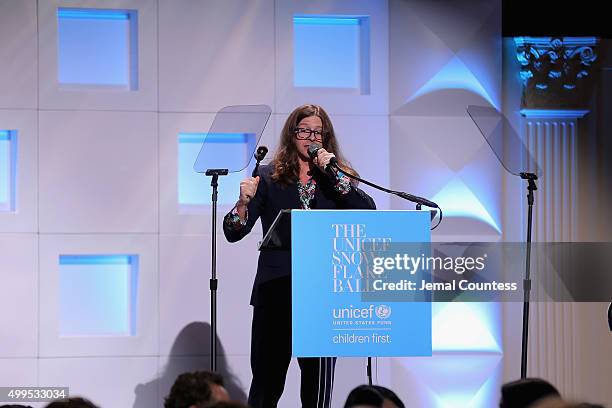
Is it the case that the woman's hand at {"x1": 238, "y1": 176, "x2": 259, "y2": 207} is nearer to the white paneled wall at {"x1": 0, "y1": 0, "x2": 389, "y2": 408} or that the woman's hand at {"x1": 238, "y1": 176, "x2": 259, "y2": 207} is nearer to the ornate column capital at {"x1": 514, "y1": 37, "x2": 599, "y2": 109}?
the white paneled wall at {"x1": 0, "y1": 0, "x2": 389, "y2": 408}

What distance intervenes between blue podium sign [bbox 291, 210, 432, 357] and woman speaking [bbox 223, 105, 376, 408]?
41cm

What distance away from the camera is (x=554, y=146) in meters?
6.07

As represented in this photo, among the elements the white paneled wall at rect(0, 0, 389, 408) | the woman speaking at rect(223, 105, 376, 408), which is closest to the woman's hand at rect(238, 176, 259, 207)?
the woman speaking at rect(223, 105, 376, 408)

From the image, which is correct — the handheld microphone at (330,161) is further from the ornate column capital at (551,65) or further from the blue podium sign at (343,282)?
the ornate column capital at (551,65)

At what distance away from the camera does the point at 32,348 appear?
559 cm

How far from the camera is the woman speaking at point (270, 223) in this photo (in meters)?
4.37

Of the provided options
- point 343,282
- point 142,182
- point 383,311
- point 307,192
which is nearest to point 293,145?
point 307,192

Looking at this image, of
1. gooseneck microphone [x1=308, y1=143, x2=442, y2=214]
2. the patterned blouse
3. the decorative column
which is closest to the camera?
gooseneck microphone [x1=308, y1=143, x2=442, y2=214]

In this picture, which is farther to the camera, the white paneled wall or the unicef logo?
the white paneled wall

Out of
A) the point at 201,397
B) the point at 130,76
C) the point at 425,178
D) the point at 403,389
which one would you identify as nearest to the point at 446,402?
the point at 403,389

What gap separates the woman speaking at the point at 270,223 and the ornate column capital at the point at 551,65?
2.02 meters

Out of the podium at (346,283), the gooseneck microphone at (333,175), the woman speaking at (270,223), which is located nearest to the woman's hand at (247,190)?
the woman speaking at (270,223)

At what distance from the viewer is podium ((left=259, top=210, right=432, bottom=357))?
12.9 ft

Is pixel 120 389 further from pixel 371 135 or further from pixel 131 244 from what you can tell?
pixel 371 135
